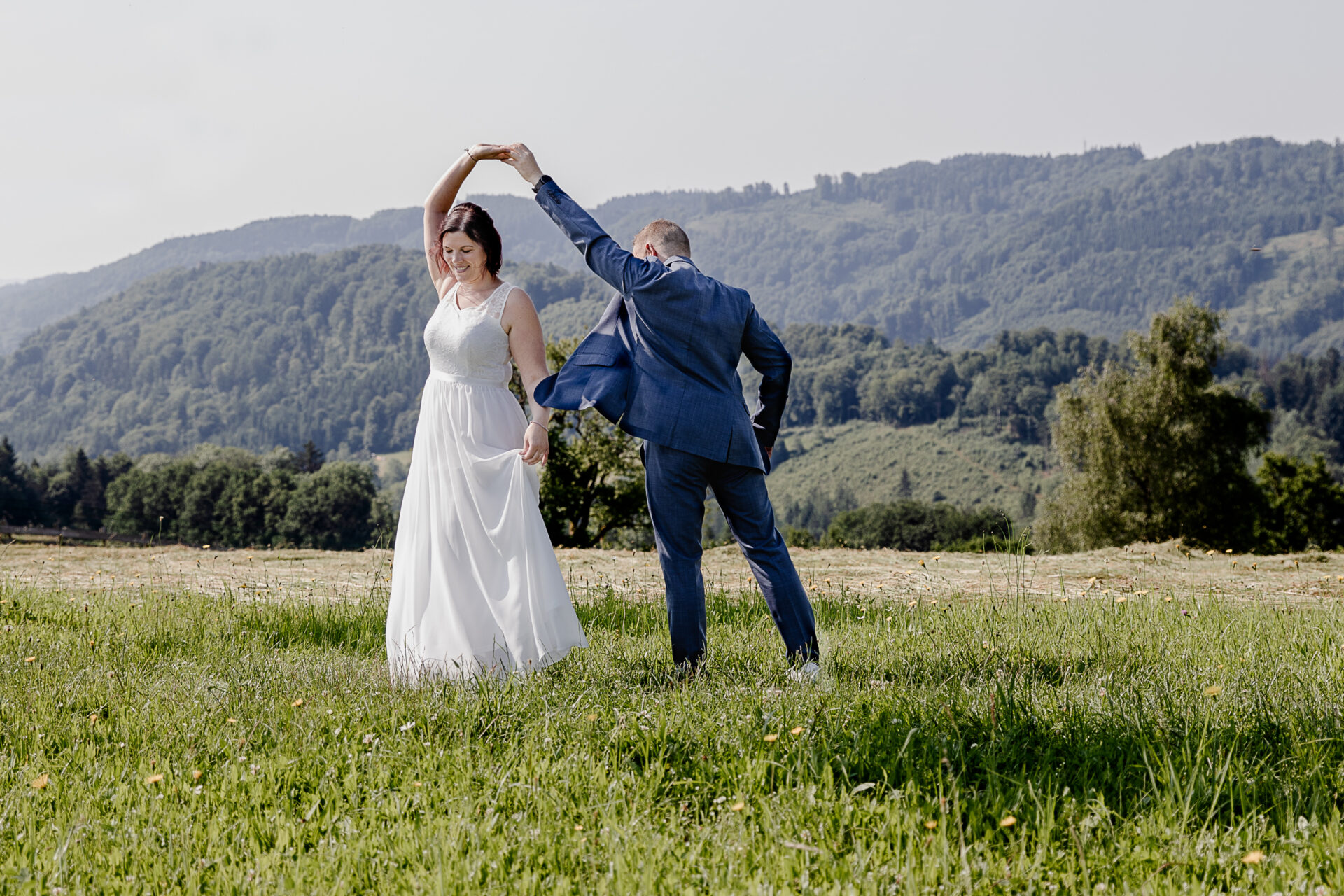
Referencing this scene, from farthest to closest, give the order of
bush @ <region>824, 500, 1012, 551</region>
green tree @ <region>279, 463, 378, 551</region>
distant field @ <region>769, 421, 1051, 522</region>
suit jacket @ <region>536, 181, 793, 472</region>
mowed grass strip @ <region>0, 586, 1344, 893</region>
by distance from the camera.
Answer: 1. distant field @ <region>769, 421, 1051, 522</region>
2. bush @ <region>824, 500, 1012, 551</region>
3. green tree @ <region>279, 463, 378, 551</region>
4. suit jacket @ <region>536, 181, 793, 472</region>
5. mowed grass strip @ <region>0, 586, 1344, 893</region>

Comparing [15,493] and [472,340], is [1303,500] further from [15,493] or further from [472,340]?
[15,493]

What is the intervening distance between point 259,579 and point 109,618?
3.30 metres

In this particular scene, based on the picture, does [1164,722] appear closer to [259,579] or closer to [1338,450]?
[259,579]

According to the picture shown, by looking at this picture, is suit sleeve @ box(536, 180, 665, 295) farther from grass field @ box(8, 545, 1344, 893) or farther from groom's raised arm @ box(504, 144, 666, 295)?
grass field @ box(8, 545, 1344, 893)

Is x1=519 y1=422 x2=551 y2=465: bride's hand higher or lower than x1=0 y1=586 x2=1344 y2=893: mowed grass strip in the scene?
higher

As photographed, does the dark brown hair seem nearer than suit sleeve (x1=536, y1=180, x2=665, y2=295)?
No

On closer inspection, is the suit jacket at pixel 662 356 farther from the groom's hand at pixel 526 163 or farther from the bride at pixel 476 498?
the bride at pixel 476 498

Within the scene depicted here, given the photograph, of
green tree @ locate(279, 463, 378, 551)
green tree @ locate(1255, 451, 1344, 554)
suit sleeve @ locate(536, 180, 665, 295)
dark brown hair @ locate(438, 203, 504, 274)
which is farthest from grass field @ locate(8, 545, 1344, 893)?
green tree @ locate(279, 463, 378, 551)

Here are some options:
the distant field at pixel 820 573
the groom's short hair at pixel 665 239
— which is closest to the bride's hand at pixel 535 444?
the groom's short hair at pixel 665 239

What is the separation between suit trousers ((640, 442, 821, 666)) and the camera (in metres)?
4.70

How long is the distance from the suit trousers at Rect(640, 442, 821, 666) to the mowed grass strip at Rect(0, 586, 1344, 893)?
249 mm

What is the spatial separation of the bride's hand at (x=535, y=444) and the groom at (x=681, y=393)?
25cm

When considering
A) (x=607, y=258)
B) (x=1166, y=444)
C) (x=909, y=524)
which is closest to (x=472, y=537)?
(x=607, y=258)

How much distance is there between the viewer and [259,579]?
31.8 feet
